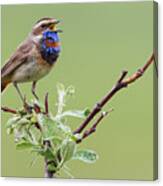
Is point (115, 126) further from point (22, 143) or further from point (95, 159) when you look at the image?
point (22, 143)

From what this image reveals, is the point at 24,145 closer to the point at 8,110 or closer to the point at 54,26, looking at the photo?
the point at 8,110

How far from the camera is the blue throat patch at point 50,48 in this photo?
1850mm

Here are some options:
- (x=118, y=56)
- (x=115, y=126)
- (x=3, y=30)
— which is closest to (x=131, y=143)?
(x=115, y=126)

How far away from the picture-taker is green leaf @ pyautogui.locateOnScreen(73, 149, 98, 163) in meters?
1.82

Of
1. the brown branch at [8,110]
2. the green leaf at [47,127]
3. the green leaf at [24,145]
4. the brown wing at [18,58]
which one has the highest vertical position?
the brown wing at [18,58]

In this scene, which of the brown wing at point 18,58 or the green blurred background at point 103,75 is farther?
the brown wing at point 18,58

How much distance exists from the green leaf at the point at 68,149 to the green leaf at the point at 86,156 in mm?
16

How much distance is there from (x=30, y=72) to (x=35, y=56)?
54mm

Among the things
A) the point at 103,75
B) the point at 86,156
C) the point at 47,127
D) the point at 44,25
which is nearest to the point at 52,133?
the point at 47,127

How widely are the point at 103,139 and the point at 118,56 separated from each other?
26 cm

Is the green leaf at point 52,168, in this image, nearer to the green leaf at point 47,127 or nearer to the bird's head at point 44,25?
the green leaf at point 47,127

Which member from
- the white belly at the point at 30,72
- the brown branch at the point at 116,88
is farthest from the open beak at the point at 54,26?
the brown branch at the point at 116,88

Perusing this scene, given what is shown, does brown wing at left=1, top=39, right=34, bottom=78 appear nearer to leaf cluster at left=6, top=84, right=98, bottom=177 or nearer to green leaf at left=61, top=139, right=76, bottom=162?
leaf cluster at left=6, top=84, right=98, bottom=177

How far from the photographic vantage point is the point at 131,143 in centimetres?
178
